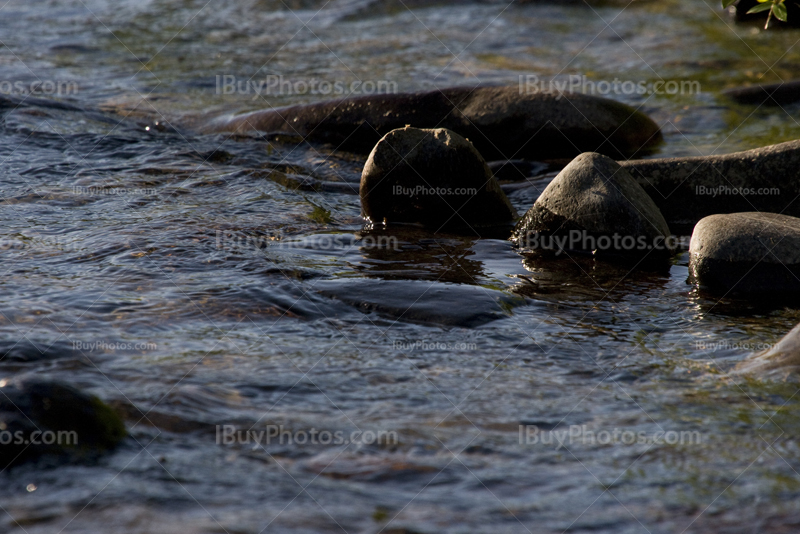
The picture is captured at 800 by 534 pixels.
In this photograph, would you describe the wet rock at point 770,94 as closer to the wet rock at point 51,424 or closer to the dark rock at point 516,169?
the dark rock at point 516,169

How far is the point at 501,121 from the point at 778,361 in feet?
15.7

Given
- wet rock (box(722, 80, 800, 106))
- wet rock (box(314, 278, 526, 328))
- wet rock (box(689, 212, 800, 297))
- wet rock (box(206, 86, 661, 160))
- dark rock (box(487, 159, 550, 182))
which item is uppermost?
wet rock (box(722, 80, 800, 106))

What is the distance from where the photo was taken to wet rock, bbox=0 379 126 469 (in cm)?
321

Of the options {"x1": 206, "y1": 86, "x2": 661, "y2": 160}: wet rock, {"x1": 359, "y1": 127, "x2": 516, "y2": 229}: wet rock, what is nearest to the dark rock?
{"x1": 206, "y1": 86, "x2": 661, "y2": 160}: wet rock

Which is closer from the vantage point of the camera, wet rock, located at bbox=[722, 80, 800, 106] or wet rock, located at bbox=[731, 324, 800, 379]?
wet rock, located at bbox=[731, 324, 800, 379]

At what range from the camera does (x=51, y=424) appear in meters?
3.25

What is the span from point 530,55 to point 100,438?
36.3 ft

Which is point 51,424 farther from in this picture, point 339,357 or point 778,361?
point 778,361

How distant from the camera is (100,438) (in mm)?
3293

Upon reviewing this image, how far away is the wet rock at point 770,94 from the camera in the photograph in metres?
10.0

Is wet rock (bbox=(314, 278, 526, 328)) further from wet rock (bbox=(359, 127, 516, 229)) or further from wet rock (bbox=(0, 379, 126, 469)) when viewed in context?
wet rock (bbox=(0, 379, 126, 469))

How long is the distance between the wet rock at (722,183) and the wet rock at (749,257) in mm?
975

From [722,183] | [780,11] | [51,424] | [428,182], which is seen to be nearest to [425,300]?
[428,182]

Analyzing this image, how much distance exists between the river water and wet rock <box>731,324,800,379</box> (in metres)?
0.14
